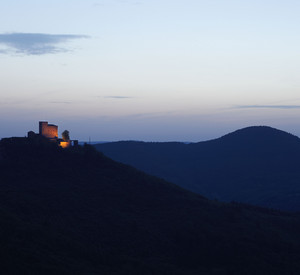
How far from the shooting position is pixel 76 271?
46.5m

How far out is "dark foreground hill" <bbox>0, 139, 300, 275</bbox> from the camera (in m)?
52.6

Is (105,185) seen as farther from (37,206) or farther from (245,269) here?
(245,269)

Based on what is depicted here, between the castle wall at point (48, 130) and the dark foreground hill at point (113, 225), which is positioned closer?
the dark foreground hill at point (113, 225)

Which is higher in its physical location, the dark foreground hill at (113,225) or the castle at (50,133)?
the castle at (50,133)

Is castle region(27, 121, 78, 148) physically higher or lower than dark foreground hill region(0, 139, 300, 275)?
higher

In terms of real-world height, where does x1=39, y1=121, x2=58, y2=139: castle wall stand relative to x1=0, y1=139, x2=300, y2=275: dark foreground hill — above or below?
above

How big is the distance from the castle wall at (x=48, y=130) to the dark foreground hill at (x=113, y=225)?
7.32ft

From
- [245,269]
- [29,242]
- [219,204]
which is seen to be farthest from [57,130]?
[245,269]

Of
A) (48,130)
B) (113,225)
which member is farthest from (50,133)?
(113,225)

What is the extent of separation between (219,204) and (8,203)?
40683 mm

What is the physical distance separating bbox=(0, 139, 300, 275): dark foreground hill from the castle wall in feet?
7.32

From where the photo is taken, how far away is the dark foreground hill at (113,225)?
52.6m

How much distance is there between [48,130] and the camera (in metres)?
91.2

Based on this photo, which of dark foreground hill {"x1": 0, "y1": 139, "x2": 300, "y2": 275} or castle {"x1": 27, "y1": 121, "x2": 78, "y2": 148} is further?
castle {"x1": 27, "y1": 121, "x2": 78, "y2": 148}
